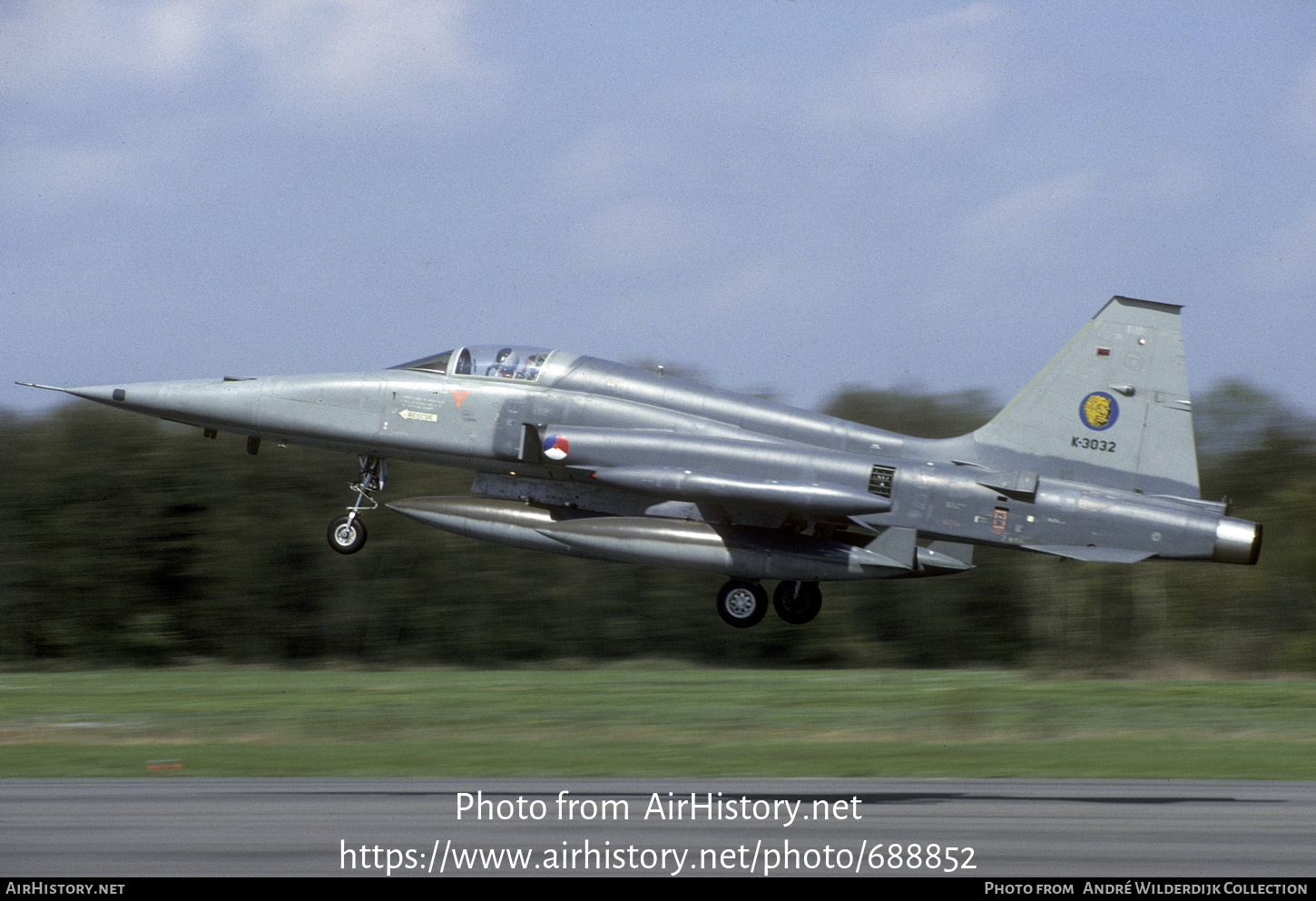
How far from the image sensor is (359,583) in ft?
164

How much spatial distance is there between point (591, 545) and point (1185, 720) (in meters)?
15.0

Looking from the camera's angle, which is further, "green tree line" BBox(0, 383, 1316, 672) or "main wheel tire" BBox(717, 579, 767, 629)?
"green tree line" BBox(0, 383, 1316, 672)

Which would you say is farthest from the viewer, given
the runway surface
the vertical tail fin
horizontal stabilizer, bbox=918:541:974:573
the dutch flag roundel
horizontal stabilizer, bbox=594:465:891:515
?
the vertical tail fin

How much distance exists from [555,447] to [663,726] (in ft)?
30.6

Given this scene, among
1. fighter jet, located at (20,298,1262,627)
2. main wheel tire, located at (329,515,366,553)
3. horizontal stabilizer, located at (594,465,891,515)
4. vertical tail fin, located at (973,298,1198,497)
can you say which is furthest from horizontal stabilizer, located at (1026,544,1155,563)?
main wheel tire, located at (329,515,366,553)

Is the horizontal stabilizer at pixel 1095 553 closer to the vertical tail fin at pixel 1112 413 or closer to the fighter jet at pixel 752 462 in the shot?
the fighter jet at pixel 752 462

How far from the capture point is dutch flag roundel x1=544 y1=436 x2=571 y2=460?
19781 mm

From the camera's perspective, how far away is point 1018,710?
29906 millimetres

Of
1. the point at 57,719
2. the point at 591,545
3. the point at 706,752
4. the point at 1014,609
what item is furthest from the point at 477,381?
the point at 1014,609

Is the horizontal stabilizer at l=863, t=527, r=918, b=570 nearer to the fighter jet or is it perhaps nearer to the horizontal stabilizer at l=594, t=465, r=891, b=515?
the fighter jet

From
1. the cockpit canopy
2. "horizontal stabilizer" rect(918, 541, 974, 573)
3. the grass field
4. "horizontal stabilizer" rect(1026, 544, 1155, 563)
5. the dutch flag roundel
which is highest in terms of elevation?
the cockpit canopy

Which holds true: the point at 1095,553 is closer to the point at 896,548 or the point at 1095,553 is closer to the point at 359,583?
the point at 896,548

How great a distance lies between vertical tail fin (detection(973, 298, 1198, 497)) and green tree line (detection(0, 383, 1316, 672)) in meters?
26.8

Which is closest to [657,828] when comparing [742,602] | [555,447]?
[742,602]
